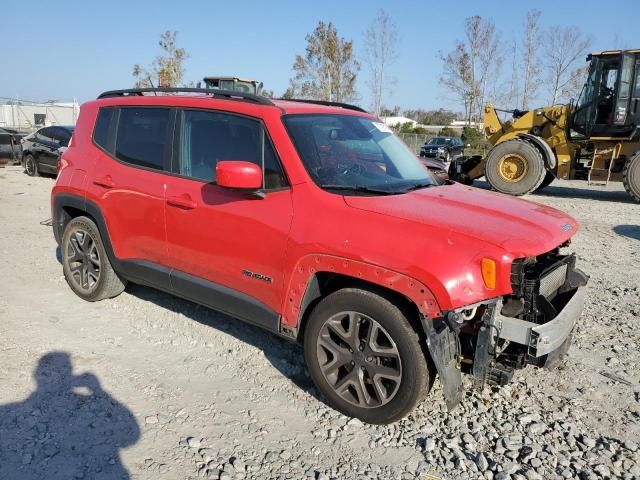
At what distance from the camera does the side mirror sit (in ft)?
10.4

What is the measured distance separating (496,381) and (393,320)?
76 centimetres

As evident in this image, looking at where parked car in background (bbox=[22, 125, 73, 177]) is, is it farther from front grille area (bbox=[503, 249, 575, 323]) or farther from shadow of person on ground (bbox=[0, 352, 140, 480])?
front grille area (bbox=[503, 249, 575, 323])

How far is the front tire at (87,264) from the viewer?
15.7ft

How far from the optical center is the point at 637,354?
406 cm

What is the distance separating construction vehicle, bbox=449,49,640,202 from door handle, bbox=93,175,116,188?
11047 mm

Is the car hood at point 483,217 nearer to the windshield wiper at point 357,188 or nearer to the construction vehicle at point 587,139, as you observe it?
the windshield wiper at point 357,188

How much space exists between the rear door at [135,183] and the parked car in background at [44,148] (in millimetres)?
11198

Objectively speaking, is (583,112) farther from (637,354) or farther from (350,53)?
(350,53)

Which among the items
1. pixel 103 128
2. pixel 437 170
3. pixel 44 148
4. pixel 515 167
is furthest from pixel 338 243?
pixel 44 148

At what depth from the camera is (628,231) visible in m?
8.79

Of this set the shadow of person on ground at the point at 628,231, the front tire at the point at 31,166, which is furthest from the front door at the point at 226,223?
the front tire at the point at 31,166

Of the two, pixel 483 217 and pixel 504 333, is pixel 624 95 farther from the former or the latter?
pixel 504 333

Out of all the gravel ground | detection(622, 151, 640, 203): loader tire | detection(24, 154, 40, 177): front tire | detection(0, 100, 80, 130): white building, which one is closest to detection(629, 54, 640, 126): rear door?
detection(622, 151, 640, 203): loader tire

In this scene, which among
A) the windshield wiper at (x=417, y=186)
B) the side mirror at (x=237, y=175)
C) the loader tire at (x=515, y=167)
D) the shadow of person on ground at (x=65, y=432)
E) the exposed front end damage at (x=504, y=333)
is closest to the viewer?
the shadow of person on ground at (x=65, y=432)
